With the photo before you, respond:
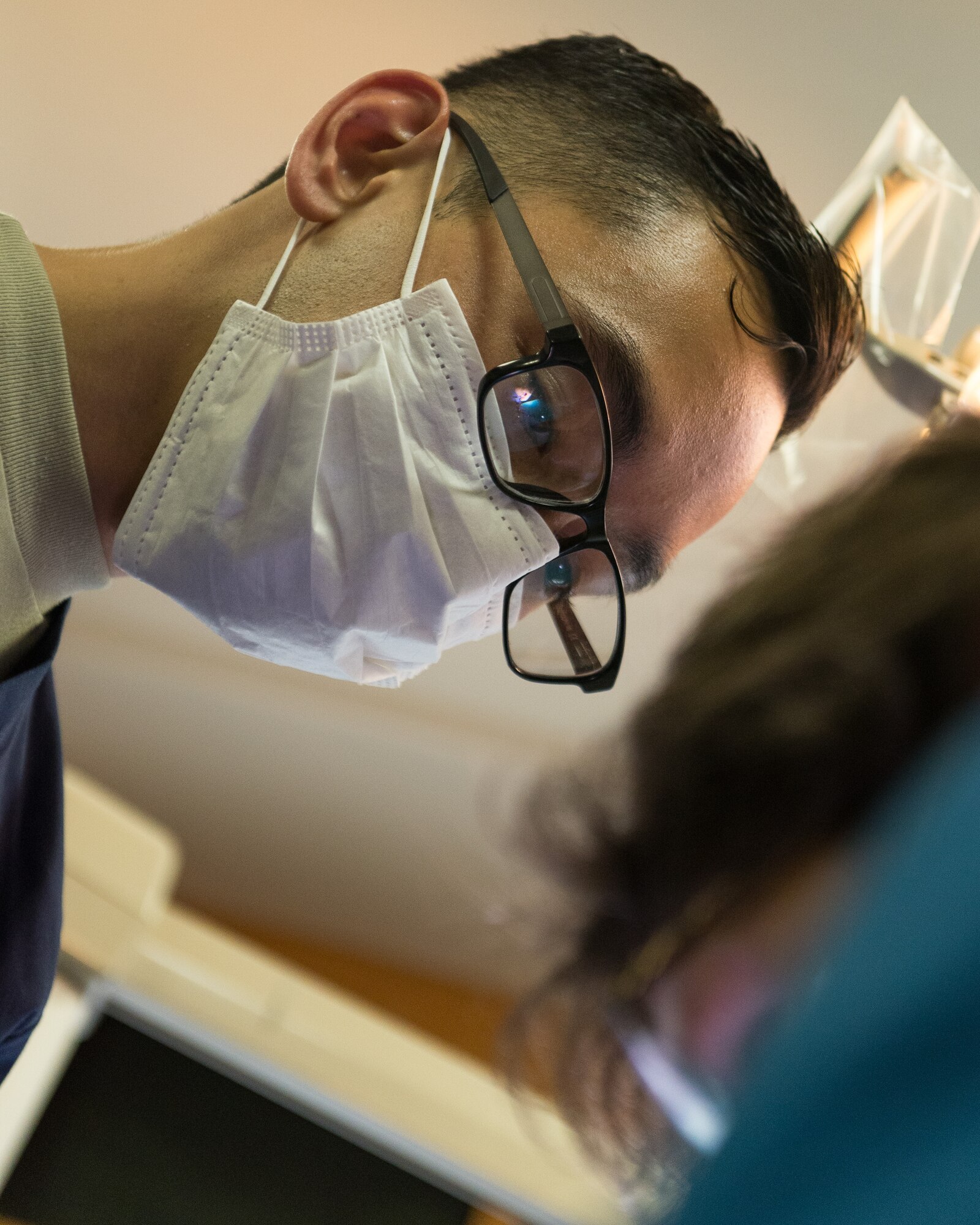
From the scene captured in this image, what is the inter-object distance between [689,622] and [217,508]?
1.64ft

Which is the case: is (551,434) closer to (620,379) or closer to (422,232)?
(620,379)

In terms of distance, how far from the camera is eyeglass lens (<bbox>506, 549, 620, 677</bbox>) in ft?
3.27

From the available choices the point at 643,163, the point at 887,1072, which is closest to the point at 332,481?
the point at 643,163

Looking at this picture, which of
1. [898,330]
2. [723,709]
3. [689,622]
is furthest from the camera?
[898,330]

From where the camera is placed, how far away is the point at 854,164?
1378 mm

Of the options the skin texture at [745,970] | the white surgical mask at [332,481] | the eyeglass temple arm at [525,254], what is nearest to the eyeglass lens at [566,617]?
the white surgical mask at [332,481]

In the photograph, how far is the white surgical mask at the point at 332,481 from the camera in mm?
844

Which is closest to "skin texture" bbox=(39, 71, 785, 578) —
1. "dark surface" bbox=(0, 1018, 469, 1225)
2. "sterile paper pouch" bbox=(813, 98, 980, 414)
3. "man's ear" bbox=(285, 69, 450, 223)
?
"man's ear" bbox=(285, 69, 450, 223)

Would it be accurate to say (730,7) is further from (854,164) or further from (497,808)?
(497,808)

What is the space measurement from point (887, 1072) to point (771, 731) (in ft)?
0.44

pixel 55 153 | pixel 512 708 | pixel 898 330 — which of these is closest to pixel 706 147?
pixel 898 330

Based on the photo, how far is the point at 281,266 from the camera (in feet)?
2.91

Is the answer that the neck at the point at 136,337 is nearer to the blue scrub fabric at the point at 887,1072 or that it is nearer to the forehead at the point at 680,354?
the forehead at the point at 680,354

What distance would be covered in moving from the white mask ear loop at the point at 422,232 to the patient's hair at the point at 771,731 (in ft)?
1.77
